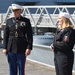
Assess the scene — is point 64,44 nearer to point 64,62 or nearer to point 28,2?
point 64,62

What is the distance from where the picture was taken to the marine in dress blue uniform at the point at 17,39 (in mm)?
5758

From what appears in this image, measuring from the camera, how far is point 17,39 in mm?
5773

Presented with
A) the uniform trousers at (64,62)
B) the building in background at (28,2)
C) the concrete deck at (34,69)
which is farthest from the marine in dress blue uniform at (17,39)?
the building in background at (28,2)

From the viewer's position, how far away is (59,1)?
49.0 meters

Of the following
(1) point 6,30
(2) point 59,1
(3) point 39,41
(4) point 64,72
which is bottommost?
(2) point 59,1

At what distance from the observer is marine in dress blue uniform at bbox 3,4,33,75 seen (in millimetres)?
5758

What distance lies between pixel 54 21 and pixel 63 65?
13.0 m

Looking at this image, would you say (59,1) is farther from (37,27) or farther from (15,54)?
(15,54)

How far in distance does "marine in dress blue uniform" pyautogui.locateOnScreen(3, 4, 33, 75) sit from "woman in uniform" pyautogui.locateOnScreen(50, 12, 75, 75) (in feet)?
2.43

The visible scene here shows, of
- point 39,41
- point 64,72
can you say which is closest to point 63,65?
point 64,72

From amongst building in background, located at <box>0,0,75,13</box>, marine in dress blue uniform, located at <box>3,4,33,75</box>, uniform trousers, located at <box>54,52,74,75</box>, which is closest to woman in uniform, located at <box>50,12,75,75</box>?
uniform trousers, located at <box>54,52,74,75</box>

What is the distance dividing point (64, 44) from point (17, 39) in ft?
3.19

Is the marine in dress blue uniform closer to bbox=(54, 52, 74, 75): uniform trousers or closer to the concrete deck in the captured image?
bbox=(54, 52, 74, 75): uniform trousers

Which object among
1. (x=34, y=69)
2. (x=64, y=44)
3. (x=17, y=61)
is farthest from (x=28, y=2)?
(x=64, y=44)
